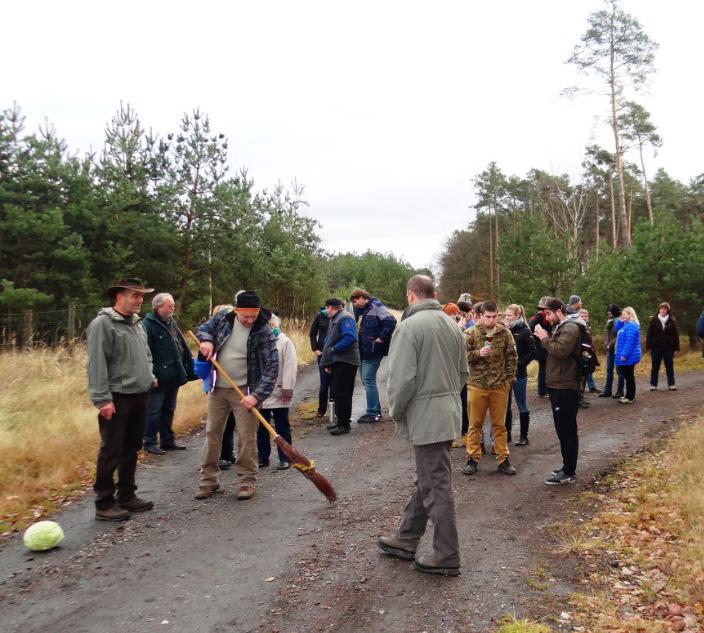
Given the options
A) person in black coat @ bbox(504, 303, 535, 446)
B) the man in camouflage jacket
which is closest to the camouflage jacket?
the man in camouflage jacket

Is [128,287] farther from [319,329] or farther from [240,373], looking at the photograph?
[319,329]

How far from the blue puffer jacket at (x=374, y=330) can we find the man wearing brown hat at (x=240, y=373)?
11.9 ft

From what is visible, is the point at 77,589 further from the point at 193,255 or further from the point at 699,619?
the point at 193,255

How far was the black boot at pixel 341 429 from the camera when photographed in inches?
354

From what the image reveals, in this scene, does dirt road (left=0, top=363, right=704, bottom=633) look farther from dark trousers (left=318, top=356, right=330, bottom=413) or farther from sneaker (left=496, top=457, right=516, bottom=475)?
dark trousers (left=318, top=356, right=330, bottom=413)

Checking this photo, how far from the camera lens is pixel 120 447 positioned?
18.1ft

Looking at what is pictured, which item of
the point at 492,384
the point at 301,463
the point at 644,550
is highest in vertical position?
the point at 492,384

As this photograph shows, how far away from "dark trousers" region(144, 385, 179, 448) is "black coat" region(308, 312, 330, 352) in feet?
9.09

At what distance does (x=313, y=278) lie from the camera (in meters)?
25.5

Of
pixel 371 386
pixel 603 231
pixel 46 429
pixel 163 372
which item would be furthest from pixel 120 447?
pixel 603 231

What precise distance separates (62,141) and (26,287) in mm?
5011

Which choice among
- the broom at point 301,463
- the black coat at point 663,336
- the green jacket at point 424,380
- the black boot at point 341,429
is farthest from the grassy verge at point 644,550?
the black coat at point 663,336

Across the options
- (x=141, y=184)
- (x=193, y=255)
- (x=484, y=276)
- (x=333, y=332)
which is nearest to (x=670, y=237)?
(x=333, y=332)

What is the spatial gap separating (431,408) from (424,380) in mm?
210
